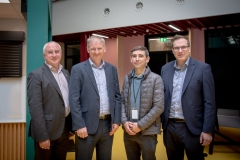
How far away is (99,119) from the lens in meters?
2.21

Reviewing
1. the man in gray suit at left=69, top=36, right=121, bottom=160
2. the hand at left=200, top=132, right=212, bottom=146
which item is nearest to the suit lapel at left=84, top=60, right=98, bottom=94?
the man in gray suit at left=69, top=36, right=121, bottom=160

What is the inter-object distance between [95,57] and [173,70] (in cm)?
85

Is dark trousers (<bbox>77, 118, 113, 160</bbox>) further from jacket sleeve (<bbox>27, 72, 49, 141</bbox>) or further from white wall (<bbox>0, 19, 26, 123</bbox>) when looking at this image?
white wall (<bbox>0, 19, 26, 123</bbox>)

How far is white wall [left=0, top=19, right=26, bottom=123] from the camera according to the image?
423 cm

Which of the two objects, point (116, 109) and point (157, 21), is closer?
point (116, 109)

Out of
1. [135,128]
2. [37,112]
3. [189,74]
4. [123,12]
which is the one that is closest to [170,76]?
[189,74]

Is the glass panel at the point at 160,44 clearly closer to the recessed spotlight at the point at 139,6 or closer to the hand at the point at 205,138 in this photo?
the recessed spotlight at the point at 139,6

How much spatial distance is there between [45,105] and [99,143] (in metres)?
0.70

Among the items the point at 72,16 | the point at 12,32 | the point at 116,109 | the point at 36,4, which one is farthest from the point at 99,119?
the point at 72,16

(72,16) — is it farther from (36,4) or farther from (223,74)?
(223,74)

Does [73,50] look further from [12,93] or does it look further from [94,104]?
[94,104]

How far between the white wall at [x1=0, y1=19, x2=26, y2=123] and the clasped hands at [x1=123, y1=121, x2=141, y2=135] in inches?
111

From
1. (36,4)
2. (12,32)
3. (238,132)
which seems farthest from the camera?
(238,132)

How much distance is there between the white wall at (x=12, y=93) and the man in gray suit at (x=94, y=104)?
256 centimetres
